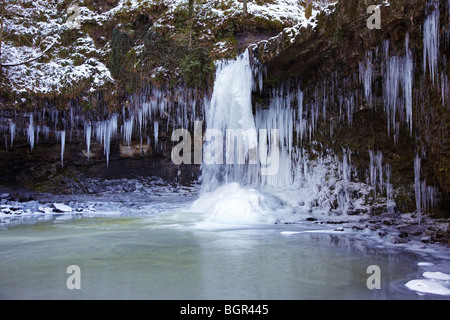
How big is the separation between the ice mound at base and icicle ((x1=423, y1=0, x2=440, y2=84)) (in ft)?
15.8

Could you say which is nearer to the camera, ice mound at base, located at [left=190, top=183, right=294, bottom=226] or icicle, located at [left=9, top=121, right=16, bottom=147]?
ice mound at base, located at [left=190, top=183, right=294, bottom=226]

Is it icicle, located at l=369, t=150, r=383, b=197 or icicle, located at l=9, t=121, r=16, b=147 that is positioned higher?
icicle, located at l=9, t=121, r=16, b=147

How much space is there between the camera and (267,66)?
31.1 ft

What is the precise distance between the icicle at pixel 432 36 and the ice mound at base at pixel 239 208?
4.83 metres

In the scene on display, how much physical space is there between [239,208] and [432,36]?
5.81m

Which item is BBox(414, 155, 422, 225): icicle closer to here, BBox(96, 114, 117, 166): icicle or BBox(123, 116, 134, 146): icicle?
BBox(123, 116, 134, 146): icicle

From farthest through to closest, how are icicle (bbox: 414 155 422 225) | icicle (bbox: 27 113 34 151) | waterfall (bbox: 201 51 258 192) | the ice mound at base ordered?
icicle (bbox: 27 113 34 151), waterfall (bbox: 201 51 258 192), the ice mound at base, icicle (bbox: 414 155 422 225)

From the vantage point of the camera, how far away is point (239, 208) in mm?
8727

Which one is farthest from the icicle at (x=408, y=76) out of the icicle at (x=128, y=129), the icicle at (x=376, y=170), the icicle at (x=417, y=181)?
the icicle at (x=128, y=129)

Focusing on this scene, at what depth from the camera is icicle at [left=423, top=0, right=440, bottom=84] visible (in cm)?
560

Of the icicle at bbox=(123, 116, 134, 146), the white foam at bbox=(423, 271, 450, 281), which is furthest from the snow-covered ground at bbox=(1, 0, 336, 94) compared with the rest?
the white foam at bbox=(423, 271, 450, 281)

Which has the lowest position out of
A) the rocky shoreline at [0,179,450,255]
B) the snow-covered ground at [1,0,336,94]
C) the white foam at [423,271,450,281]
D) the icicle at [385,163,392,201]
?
the rocky shoreline at [0,179,450,255]

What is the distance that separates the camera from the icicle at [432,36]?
560 cm
